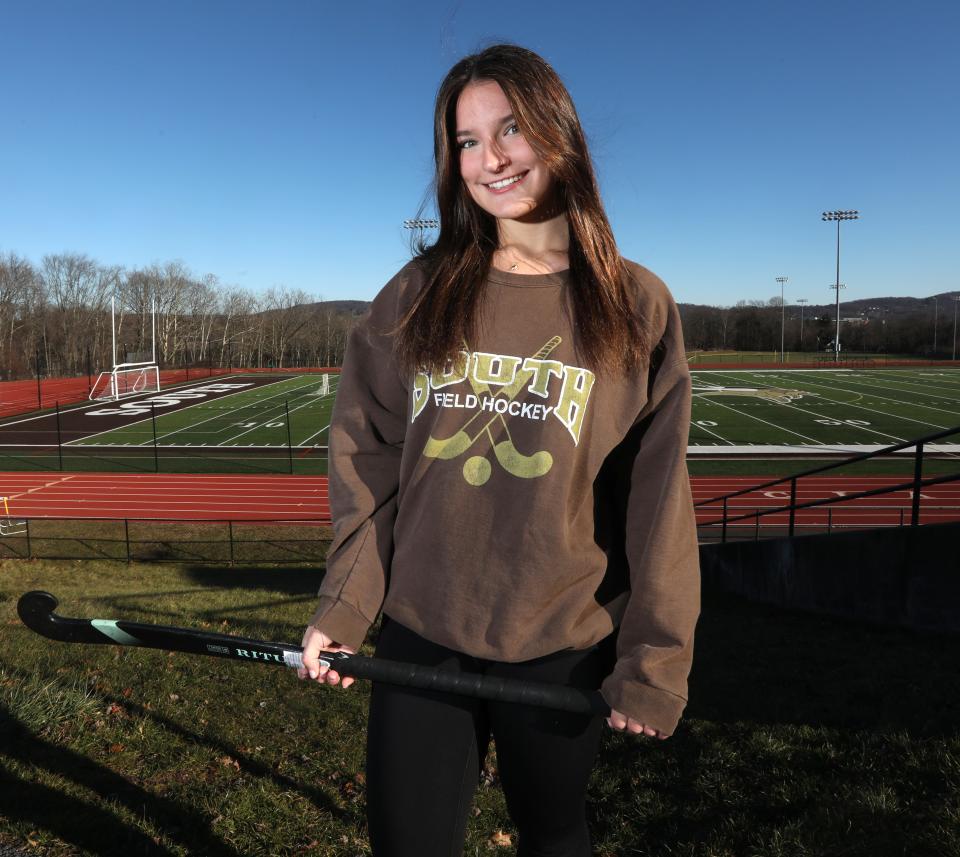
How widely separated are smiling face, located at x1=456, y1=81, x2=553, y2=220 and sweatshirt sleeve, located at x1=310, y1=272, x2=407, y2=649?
0.29 m

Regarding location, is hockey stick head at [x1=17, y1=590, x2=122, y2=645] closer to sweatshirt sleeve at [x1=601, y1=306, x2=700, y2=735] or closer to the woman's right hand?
the woman's right hand

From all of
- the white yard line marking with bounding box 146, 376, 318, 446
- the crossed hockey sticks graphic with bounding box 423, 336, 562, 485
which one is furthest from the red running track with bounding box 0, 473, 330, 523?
the crossed hockey sticks graphic with bounding box 423, 336, 562, 485

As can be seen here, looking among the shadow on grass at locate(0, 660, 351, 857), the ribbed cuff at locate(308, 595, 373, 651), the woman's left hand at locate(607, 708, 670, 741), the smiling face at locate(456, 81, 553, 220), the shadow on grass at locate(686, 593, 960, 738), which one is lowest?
the shadow on grass at locate(686, 593, 960, 738)

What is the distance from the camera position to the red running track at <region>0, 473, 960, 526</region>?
19.1m

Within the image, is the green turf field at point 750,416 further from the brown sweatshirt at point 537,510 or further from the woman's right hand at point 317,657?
the woman's right hand at point 317,657

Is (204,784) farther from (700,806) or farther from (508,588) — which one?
(508,588)

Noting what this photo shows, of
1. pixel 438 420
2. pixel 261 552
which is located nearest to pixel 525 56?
pixel 438 420

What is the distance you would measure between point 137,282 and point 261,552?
8807 centimetres

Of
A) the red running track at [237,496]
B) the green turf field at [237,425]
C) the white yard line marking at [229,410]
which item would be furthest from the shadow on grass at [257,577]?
the white yard line marking at [229,410]

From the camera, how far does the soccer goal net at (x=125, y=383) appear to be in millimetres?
49719

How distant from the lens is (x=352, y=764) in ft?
10.8

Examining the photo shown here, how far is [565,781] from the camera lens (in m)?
1.61

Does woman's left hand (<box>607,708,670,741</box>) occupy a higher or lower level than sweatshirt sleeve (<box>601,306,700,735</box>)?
lower

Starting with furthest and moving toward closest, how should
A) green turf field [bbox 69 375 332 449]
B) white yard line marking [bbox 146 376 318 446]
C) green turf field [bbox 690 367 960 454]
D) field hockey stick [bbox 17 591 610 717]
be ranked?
white yard line marking [bbox 146 376 318 446], green turf field [bbox 69 375 332 449], green turf field [bbox 690 367 960 454], field hockey stick [bbox 17 591 610 717]
